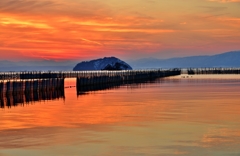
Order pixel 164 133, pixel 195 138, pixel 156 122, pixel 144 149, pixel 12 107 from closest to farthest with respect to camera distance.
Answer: pixel 144 149 < pixel 195 138 < pixel 164 133 < pixel 156 122 < pixel 12 107

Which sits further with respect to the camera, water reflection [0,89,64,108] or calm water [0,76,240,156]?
water reflection [0,89,64,108]

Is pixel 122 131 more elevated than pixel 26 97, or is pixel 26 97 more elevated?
pixel 26 97

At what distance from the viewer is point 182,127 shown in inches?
957

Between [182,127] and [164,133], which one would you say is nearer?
[164,133]

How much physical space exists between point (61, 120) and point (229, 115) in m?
9.20

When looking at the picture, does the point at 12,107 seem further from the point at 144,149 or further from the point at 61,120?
the point at 144,149

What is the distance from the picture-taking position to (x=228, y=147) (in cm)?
1881

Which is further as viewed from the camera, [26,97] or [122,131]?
[26,97]

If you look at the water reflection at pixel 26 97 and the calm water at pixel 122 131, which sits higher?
the water reflection at pixel 26 97

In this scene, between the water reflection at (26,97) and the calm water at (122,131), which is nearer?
the calm water at (122,131)

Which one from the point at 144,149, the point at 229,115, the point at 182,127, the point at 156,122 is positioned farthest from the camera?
the point at 229,115

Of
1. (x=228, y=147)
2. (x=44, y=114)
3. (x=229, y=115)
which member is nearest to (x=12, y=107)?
(x=44, y=114)

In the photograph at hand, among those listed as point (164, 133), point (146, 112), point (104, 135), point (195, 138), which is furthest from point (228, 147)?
point (146, 112)

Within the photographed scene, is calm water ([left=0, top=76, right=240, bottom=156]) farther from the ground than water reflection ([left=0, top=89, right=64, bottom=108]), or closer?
closer
